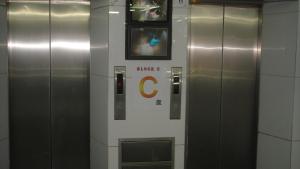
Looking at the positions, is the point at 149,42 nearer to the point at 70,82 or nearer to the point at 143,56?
the point at 143,56

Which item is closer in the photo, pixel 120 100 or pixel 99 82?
pixel 120 100

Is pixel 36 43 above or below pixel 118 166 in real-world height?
above

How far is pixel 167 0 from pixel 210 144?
2.57m

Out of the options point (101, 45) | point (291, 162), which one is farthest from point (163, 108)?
point (291, 162)

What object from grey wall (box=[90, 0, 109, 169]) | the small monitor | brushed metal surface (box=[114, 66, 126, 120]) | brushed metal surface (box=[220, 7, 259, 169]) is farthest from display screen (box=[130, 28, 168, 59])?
brushed metal surface (box=[220, 7, 259, 169])

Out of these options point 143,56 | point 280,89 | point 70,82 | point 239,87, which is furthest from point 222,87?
point 70,82

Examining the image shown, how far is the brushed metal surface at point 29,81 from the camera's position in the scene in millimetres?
6098

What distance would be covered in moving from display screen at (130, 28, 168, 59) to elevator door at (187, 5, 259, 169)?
1028mm

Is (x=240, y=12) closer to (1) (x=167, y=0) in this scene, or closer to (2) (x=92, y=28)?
(1) (x=167, y=0)

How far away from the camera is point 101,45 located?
5758 mm

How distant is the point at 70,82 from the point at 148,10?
176cm

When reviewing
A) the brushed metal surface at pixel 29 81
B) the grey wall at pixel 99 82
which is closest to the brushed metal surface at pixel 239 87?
the grey wall at pixel 99 82

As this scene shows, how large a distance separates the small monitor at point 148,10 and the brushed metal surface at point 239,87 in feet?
4.86

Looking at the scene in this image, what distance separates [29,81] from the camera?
6176 millimetres
